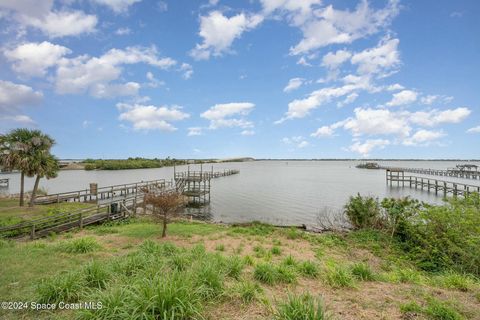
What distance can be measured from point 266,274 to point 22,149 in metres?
24.5

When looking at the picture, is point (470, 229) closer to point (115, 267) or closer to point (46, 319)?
point (115, 267)

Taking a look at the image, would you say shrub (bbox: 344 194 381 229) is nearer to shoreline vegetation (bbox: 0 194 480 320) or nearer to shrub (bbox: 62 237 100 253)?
shoreline vegetation (bbox: 0 194 480 320)

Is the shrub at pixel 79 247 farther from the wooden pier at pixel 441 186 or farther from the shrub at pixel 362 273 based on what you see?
the wooden pier at pixel 441 186

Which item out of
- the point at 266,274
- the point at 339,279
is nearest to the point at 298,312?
the point at 266,274

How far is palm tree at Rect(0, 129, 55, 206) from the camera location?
20.8 metres

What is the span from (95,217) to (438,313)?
19027 mm

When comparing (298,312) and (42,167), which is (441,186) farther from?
(42,167)

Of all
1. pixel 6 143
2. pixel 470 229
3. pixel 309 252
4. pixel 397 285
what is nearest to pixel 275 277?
pixel 397 285

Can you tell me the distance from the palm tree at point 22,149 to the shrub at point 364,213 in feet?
83.4

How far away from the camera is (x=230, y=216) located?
26.8 meters

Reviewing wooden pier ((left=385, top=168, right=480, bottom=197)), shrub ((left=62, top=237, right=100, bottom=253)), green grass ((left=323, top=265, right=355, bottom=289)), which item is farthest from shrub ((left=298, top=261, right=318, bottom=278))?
wooden pier ((left=385, top=168, right=480, bottom=197))

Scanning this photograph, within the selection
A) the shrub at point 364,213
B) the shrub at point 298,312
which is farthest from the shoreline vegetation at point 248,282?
the shrub at point 364,213

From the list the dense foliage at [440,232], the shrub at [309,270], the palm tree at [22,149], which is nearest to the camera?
the shrub at [309,270]

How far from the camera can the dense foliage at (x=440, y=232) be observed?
9180 millimetres
